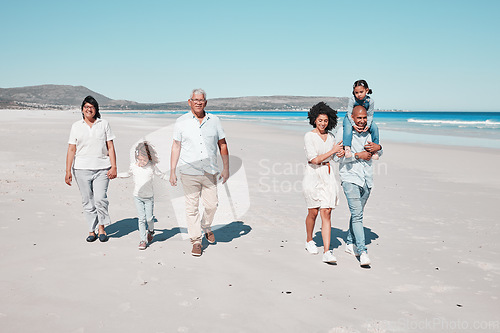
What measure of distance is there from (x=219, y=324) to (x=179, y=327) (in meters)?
0.35

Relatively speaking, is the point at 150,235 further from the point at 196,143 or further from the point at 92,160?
the point at 196,143

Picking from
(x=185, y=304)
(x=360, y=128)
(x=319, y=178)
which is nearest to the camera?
(x=185, y=304)

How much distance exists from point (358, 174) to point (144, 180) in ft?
9.53

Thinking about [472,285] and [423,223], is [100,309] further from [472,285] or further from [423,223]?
[423,223]

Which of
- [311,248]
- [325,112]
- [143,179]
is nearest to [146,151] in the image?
[143,179]

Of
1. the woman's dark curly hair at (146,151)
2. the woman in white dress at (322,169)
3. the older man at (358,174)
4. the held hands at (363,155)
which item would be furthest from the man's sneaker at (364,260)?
the woman's dark curly hair at (146,151)

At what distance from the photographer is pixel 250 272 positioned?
427 centimetres

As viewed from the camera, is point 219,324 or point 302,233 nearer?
point 219,324

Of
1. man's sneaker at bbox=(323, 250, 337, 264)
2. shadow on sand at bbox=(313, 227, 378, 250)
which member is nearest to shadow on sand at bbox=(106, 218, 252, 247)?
shadow on sand at bbox=(313, 227, 378, 250)

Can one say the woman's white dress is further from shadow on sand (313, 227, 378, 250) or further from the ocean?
the ocean

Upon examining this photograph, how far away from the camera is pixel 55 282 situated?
12.3 ft

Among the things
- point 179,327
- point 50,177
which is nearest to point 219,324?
point 179,327

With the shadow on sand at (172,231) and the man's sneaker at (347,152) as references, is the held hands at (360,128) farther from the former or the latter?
the shadow on sand at (172,231)

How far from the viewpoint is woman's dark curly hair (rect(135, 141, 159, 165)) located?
5020mm
